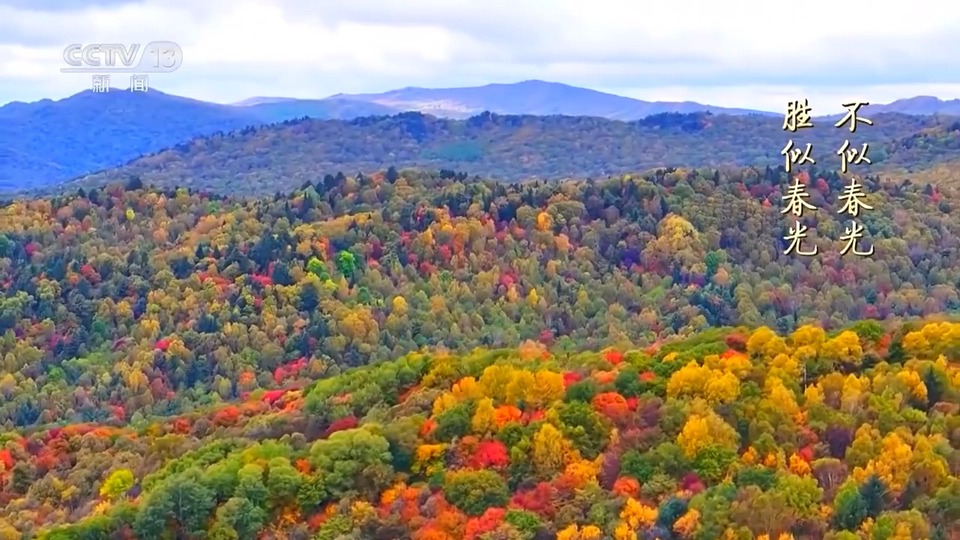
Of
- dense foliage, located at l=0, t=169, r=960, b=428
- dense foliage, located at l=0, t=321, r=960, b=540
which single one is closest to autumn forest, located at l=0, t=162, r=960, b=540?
dense foliage, located at l=0, t=321, r=960, b=540

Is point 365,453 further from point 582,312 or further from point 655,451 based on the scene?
point 582,312

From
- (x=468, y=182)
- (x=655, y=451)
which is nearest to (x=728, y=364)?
(x=655, y=451)

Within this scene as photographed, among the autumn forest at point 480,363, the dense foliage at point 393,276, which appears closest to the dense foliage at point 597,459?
the autumn forest at point 480,363

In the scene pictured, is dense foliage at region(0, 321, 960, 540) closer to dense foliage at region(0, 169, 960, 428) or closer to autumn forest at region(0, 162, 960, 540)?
autumn forest at region(0, 162, 960, 540)

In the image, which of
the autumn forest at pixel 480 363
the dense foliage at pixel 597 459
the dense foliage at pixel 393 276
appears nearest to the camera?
the dense foliage at pixel 597 459

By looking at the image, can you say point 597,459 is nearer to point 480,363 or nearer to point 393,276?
point 480,363

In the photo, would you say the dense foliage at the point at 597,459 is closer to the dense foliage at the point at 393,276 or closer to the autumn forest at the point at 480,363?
the autumn forest at the point at 480,363
